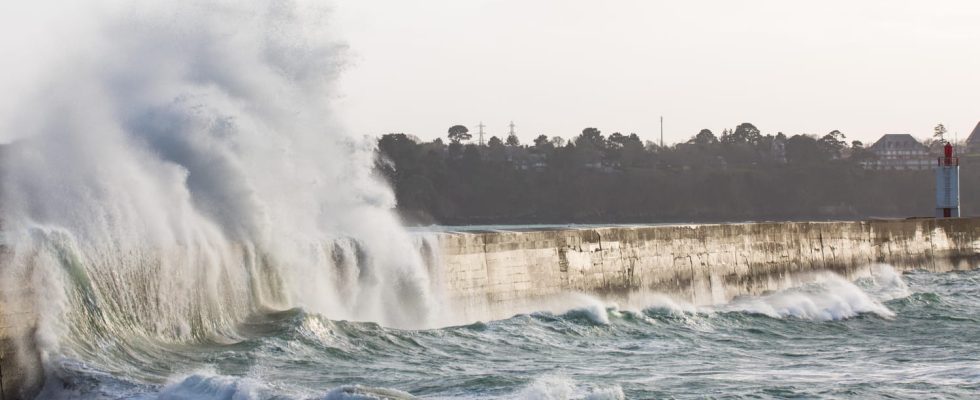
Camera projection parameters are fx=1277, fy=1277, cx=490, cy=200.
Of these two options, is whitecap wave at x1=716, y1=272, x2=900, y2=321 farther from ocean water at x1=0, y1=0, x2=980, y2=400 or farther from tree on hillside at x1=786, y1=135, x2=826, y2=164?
Result: tree on hillside at x1=786, y1=135, x2=826, y2=164

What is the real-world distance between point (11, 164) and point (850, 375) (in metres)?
8.32

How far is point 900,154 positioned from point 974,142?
9.49 meters

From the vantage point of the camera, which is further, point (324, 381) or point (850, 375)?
point (850, 375)

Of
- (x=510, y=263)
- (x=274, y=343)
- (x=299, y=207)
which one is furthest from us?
(x=510, y=263)

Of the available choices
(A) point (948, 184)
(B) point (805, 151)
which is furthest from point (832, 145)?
(A) point (948, 184)

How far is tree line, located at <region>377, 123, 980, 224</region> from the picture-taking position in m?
107

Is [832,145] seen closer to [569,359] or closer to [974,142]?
[974,142]

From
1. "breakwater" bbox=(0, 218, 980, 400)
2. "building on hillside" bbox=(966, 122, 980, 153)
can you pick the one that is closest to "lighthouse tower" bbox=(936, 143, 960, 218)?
"breakwater" bbox=(0, 218, 980, 400)

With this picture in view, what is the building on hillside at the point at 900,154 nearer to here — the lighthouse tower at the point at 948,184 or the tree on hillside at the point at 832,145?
the tree on hillside at the point at 832,145

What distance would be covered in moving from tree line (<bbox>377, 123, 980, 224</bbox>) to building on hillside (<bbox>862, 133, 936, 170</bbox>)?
5.69m

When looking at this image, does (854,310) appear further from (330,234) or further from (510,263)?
(330,234)

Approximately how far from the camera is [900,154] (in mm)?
151000


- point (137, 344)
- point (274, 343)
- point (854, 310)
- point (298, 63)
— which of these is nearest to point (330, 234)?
point (298, 63)

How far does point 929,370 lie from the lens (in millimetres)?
12180
